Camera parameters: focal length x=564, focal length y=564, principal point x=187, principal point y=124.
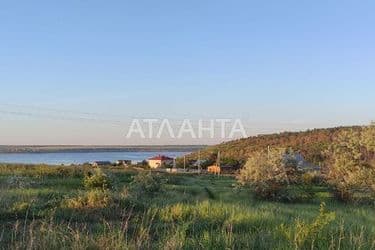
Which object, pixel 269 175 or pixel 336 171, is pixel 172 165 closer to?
pixel 336 171

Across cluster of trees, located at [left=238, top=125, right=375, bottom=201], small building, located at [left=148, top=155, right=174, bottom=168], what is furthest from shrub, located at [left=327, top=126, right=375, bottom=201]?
small building, located at [left=148, top=155, right=174, bottom=168]

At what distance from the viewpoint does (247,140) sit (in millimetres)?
138125

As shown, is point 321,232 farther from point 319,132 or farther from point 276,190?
point 319,132

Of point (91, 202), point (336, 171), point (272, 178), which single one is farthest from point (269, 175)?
point (91, 202)

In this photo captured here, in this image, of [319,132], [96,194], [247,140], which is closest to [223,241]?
[96,194]

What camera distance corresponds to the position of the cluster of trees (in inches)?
1507

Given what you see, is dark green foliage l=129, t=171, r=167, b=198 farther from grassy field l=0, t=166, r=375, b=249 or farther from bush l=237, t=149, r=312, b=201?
grassy field l=0, t=166, r=375, b=249

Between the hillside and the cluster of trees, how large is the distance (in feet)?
138

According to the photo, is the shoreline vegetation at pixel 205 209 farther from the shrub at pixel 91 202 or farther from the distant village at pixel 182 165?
the distant village at pixel 182 165

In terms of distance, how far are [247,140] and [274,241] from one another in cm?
13193

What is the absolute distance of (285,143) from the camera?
112 m

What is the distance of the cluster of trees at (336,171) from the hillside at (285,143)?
42.1 m

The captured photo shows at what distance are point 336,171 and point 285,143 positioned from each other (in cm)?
7185

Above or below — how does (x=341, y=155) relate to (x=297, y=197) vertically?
above
